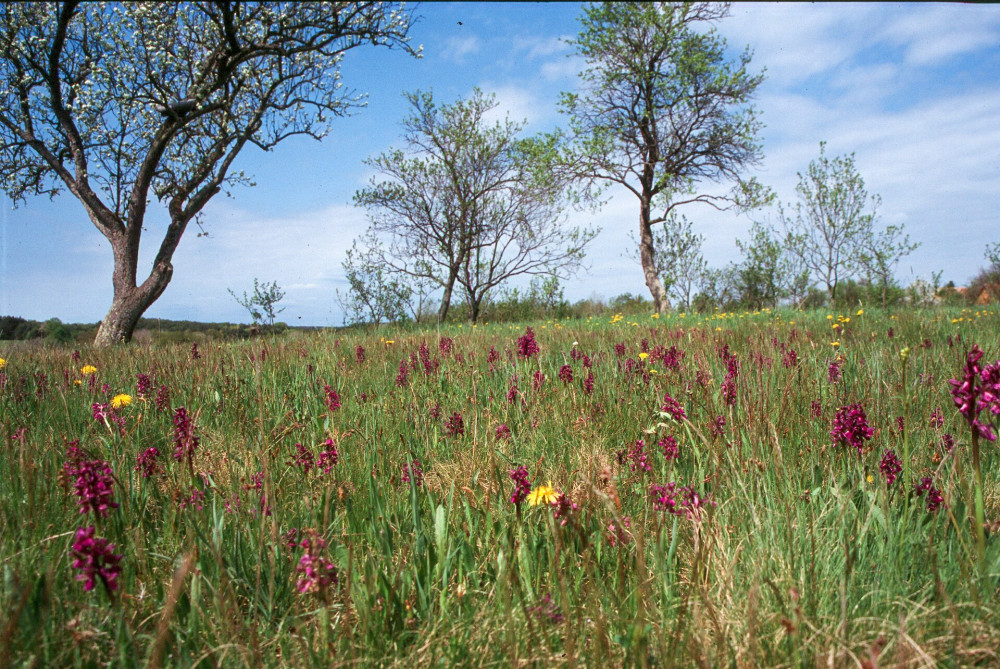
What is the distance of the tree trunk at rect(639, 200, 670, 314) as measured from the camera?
26.6 meters

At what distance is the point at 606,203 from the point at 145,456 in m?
26.3

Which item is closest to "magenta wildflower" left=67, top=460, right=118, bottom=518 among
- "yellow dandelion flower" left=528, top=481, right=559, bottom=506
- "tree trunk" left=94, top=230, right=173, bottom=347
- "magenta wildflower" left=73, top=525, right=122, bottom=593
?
"magenta wildflower" left=73, top=525, right=122, bottom=593

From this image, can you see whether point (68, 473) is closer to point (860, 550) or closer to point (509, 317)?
point (860, 550)

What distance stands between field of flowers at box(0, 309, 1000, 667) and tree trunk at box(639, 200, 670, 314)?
24259 mm

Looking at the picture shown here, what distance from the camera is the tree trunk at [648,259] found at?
26.6m

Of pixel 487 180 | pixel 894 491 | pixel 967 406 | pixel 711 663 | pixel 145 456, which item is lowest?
pixel 711 663

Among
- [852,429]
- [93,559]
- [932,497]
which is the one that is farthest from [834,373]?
[93,559]

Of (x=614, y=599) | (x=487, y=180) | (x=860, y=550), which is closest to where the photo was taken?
(x=614, y=599)

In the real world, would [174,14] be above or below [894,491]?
above

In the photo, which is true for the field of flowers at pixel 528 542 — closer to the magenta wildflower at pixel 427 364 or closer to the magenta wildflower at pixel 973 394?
the magenta wildflower at pixel 973 394

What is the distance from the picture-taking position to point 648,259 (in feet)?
88.8

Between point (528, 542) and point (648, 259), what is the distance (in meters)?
26.8

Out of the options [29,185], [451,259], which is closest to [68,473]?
[29,185]

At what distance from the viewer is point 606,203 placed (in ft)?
87.2
